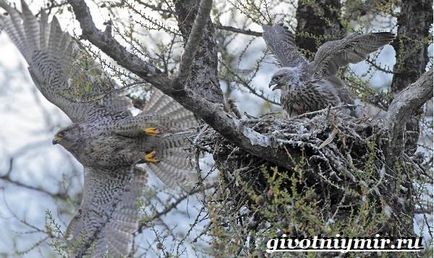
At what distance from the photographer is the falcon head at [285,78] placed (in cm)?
932

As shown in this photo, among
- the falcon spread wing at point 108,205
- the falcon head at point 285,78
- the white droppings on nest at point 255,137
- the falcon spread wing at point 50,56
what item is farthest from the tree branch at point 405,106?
the falcon spread wing at point 108,205

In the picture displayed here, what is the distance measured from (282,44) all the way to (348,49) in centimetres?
92

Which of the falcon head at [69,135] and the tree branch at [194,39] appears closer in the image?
the tree branch at [194,39]

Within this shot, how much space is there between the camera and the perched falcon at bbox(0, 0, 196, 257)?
10.7 m

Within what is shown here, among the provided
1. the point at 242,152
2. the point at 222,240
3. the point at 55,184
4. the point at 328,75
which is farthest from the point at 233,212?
the point at 55,184

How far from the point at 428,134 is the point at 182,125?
2250mm

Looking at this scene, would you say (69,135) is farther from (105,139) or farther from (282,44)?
(282,44)

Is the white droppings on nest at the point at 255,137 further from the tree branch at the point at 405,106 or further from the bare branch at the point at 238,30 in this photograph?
the bare branch at the point at 238,30

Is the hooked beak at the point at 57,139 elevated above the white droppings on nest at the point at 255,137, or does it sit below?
above

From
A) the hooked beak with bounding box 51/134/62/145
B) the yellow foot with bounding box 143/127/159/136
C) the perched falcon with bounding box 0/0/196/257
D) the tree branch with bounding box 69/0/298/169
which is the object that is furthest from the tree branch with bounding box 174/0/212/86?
the hooked beak with bounding box 51/134/62/145

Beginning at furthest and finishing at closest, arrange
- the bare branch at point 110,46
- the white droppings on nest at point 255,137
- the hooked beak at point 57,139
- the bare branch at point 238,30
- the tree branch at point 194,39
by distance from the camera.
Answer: the hooked beak at point 57,139
the bare branch at point 238,30
the white droppings on nest at point 255,137
the bare branch at point 110,46
the tree branch at point 194,39

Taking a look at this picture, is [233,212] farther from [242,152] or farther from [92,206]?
[92,206]

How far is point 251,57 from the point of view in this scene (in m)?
14.6

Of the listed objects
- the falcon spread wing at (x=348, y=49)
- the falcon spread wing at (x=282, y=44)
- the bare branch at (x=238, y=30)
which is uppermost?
the bare branch at (x=238, y=30)
